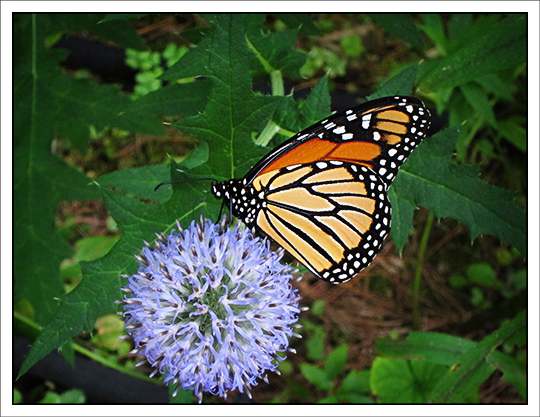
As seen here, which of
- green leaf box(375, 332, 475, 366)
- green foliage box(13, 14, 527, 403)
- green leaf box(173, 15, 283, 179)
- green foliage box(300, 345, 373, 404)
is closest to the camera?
green leaf box(173, 15, 283, 179)

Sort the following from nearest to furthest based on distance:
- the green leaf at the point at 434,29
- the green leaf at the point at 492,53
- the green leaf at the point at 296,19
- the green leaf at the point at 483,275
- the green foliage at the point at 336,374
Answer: the green leaf at the point at 492,53
the green leaf at the point at 296,19
the green leaf at the point at 434,29
the green foliage at the point at 336,374
the green leaf at the point at 483,275

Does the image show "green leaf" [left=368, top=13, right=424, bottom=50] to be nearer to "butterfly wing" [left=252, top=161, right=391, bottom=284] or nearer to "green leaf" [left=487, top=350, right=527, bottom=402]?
"butterfly wing" [left=252, top=161, right=391, bottom=284]

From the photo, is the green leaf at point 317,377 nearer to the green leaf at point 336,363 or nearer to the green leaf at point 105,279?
the green leaf at point 336,363

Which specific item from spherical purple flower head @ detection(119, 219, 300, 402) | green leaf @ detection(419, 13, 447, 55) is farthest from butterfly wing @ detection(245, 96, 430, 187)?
green leaf @ detection(419, 13, 447, 55)

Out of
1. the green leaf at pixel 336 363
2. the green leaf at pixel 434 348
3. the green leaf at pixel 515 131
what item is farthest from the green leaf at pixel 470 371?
the green leaf at pixel 515 131

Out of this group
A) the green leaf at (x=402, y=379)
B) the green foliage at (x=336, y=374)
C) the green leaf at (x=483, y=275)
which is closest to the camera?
the green leaf at (x=402, y=379)

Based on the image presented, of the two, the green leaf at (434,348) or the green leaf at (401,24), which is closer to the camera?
the green leaf at (401,24)

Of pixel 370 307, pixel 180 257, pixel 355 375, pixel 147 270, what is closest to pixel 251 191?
pixel 180 257

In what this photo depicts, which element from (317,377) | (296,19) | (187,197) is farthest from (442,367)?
(296,19)
